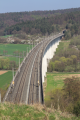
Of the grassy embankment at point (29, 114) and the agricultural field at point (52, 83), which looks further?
the agricultural field at point (52, 83)

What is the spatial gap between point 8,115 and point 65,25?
495 ft

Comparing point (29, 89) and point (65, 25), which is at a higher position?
point (65, 25)

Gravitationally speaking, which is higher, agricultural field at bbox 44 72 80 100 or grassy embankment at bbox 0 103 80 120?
grassy embankment at bbox 0 103 80 120

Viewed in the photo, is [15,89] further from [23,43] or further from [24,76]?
[23,43]

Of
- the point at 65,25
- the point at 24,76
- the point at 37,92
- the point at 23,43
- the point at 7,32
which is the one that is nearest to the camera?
the point at 37,92

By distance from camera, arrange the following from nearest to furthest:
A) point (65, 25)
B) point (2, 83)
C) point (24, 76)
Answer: point (24, 76)
point (2, 83)
point (65, 25)

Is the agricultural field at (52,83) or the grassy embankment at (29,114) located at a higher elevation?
the grassy embankment at (29,114)

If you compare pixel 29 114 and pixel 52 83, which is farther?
pixel 52 83

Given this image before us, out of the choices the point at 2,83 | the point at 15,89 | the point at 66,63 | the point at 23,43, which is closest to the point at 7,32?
the point at 23,43

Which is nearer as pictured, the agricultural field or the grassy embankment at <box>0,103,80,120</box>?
the grassy embankment at <box>0,103,80,120</box>

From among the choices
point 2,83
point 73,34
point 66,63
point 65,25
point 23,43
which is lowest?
point 2,83

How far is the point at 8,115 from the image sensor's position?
35.9ft

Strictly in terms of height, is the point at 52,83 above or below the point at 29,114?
below

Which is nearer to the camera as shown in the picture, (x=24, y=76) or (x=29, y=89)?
(x=29, y=89)
